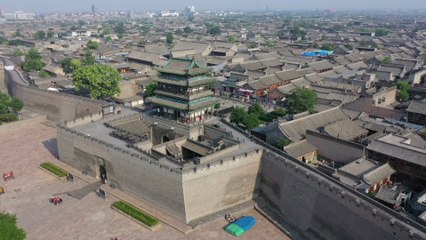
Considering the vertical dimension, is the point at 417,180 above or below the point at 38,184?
above

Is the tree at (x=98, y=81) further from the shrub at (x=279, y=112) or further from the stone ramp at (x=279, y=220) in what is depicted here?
the stone ramp at (x=279, y=220)

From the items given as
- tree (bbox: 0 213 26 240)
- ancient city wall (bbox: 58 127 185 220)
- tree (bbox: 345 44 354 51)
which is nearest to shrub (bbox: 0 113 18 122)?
ancient city wall (bbox: 58 127 185 220)

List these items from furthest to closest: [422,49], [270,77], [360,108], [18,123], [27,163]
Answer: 1. [422,49]
2. [270,77]
3. [18,123]
4. [360,108]
5. [27,163]

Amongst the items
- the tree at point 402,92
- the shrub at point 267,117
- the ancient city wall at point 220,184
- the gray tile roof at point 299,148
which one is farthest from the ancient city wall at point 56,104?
the tree at point 402,92

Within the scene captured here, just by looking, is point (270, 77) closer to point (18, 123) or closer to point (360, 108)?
point (360, 108)

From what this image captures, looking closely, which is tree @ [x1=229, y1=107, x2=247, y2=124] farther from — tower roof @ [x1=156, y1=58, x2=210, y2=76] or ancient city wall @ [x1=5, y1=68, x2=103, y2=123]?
ancient city wall @ [x1=5, y1=68, x2=103, y2=123]

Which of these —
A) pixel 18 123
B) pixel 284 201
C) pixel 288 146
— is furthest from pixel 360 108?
pixel 18 123

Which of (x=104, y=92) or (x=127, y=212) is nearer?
(x=127, y=212)
